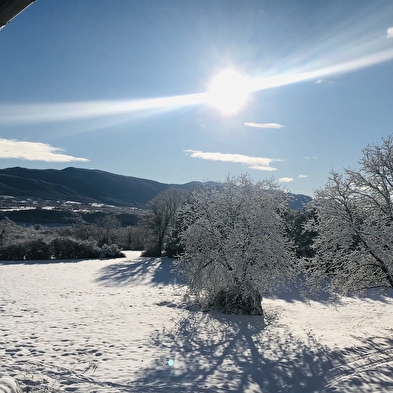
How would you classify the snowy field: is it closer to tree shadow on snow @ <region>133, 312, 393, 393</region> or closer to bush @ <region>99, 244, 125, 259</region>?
tree shadow on snow @ <region>133, 312, 393, 393</region>

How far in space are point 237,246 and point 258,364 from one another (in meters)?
7.31

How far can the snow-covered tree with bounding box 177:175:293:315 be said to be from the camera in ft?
49.5

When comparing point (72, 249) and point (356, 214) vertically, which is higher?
point (356, 214)

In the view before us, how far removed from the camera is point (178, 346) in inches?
388

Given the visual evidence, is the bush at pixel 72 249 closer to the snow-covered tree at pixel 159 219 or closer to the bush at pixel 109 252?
the bush at pixel 109 252

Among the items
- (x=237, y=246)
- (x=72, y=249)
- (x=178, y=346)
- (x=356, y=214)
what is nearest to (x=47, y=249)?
(x=72, y=249)

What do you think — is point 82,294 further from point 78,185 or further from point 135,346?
point 78,185

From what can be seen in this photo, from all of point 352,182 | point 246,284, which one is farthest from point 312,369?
point 352,182

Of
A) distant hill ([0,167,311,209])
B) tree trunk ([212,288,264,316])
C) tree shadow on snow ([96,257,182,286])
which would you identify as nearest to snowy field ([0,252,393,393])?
tree trunk ([212,288,264,316])

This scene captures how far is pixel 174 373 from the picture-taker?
776 cm

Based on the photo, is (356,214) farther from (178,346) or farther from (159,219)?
(159,219)

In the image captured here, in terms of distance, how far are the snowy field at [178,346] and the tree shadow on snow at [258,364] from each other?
26mm

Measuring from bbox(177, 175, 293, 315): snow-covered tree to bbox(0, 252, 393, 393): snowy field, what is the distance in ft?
4.60

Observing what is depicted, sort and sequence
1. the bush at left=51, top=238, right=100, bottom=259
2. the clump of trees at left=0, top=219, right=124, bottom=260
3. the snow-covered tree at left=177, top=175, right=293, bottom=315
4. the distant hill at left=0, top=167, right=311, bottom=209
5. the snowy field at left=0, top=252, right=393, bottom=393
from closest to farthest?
1. the snowy field at left=0, top=252, right=393, bottom=393
2. the snow-covered tree at left=177, top=175, right=293, bottom=315
3. the clump of trees at left=0, top=219, right=124, bottom=260
4. the bush at left=51, top=238, right=100, bottom=259
5. the distant hill at left=0, top=167, right=311, bottom=209
